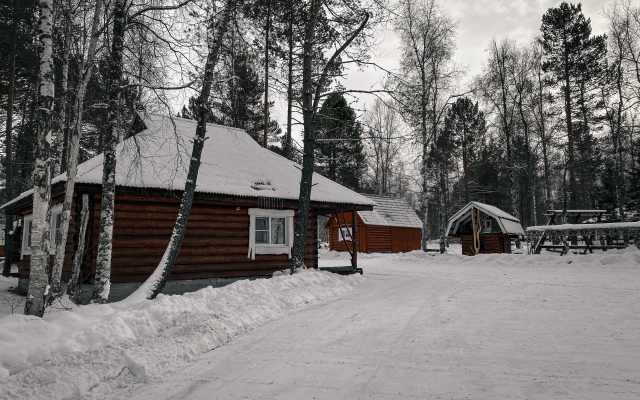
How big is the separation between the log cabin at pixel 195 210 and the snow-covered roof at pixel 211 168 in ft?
0.11

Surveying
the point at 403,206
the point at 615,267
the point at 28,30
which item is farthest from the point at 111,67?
the point at 403,206

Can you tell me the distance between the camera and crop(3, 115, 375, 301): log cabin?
8984mm

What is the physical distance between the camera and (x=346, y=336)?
17.6 ft

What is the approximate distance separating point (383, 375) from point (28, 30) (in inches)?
734

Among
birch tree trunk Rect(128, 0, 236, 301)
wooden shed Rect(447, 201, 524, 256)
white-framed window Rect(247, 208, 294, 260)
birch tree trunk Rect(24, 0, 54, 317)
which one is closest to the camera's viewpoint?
birch tree trunk Rect(24, 0, 54, 317)

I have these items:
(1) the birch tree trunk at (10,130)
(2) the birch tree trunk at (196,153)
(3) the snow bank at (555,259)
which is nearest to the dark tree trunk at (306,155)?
(2) the birch tree trunk at (196,153)

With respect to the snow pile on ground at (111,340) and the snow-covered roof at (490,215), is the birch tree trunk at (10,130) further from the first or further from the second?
the snow-covered roof at (490,215)

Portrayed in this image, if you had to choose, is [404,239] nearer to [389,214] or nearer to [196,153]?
[389,214]

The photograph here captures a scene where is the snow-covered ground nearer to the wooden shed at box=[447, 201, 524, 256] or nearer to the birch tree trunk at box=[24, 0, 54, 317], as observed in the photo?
the birch tree trunk at box=[24, 0, 54, 317]

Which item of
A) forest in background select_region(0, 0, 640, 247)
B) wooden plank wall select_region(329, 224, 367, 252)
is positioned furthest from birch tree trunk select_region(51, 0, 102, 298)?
wooden plank wall select_region(329, 224, 367, 252)

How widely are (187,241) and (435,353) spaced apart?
781 centimetres

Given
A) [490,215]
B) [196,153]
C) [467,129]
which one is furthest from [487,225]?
[196,153]

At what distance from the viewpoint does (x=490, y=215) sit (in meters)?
21.2

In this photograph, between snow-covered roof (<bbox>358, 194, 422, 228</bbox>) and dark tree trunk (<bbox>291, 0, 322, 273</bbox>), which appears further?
snow-covered roof (<bbox>358, 194, 422, 228</bbox>)
